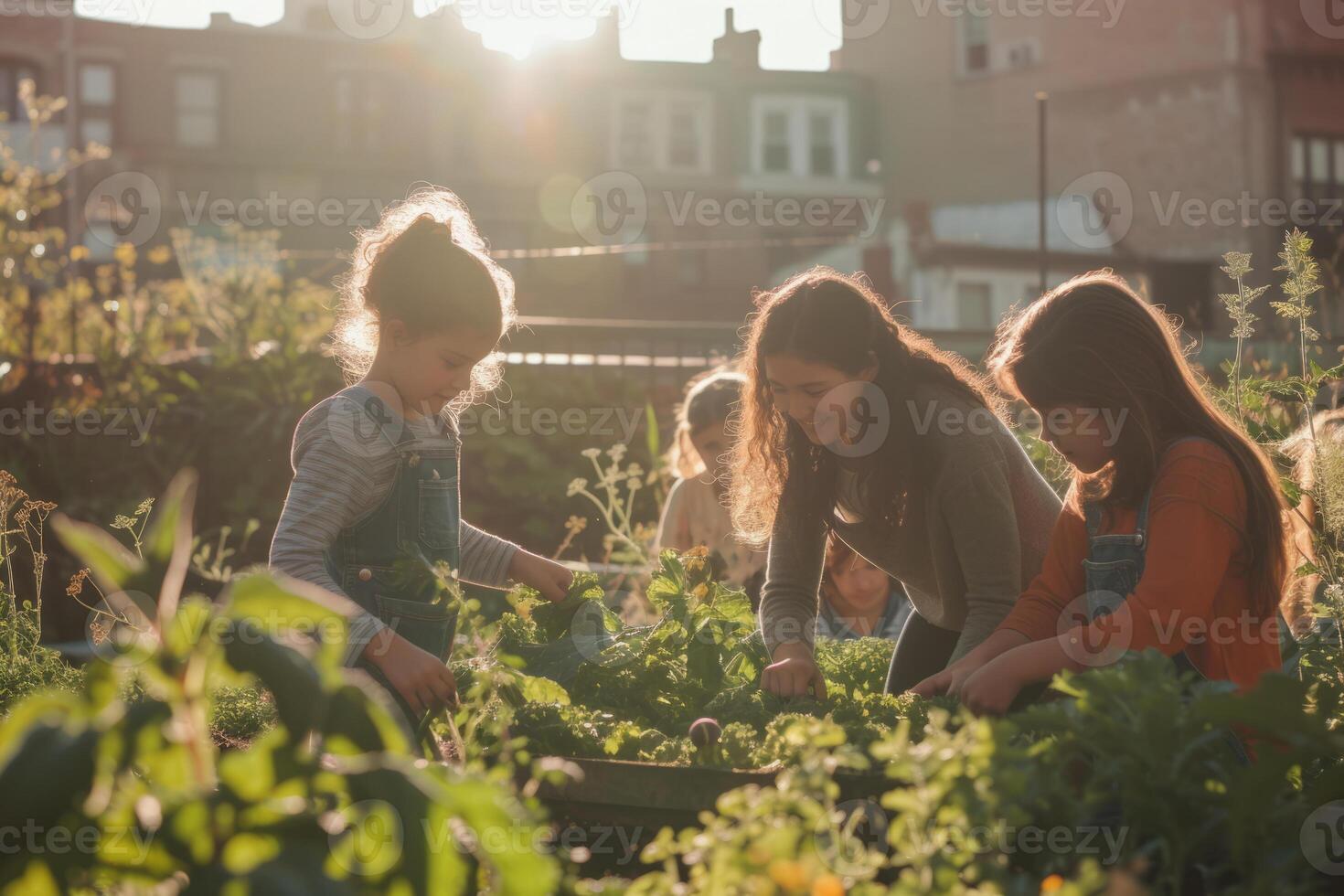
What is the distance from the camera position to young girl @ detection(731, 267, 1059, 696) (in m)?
2.54

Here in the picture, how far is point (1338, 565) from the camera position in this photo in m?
2.09

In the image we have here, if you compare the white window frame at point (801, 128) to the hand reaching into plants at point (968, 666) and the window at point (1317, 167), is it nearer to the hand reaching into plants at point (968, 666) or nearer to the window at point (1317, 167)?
the window at point (1317, 167)

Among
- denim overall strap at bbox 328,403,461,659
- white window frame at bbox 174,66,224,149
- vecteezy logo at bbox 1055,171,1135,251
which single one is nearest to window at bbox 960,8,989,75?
vecteezy logo at bbox 1055,171,1135,251

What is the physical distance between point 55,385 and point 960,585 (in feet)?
17.6

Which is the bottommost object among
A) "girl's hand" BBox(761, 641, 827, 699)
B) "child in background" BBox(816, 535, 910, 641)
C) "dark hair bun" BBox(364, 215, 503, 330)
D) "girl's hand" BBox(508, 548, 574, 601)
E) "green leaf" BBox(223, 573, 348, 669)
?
"child in background" BBox(816, 535, 910, 641)

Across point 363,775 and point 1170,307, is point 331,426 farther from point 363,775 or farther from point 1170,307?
point 1170,307

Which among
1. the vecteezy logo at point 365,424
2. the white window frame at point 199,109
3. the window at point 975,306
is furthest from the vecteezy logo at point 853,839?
the white window frame at point 199,109

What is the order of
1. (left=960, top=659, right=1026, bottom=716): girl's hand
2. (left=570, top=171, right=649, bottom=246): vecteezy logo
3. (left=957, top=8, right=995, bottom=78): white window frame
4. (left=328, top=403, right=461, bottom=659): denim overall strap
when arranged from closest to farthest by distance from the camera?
(left=960, top=659, right=1026, bottom=716): girl's hand, (left=328, top=403, right=461, bottom=659): denim overall strap, (left=957, top=8, right=995, bottom=78): white window frame, (left=570, top=171, right=649, bottom=246): vecteezy logo

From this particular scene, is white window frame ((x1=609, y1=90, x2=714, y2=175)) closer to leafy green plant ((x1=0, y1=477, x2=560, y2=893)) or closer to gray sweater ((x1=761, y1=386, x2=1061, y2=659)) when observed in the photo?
gray sweater ((x1=761, y1=386, x2=1061, y2=659))

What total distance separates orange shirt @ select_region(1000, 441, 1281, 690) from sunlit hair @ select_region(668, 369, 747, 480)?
2710mm

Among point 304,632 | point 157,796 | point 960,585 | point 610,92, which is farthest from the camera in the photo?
point 610,92

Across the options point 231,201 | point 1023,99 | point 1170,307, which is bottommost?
point 1170,307

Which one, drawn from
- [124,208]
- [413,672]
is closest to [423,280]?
[413,672]

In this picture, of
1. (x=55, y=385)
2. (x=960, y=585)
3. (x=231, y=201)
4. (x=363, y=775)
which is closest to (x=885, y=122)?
(x=231, y=201)
